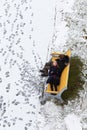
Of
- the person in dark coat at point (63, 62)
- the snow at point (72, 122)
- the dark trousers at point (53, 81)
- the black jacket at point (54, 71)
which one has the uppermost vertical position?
the person in dark coat at point (63, 62)

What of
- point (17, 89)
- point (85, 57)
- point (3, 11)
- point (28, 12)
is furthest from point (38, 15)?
point (17, 89)

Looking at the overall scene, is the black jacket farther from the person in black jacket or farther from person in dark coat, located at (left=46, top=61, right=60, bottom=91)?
the person in black jacket

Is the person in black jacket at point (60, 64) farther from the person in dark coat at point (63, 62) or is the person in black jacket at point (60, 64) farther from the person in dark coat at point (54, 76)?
the person in dark coat at point (54, 76)

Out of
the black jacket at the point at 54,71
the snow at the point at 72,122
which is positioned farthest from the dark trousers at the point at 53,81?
the snow at the point at 72,122

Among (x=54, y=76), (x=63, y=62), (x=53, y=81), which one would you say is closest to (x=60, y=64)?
(x=63, y=62)

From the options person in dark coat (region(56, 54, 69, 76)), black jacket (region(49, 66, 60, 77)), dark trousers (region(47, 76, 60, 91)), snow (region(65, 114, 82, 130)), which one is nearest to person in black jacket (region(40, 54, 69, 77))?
person in dark coat (region(56, 54, 69, 76))

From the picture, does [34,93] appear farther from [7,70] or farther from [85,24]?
[85,24]

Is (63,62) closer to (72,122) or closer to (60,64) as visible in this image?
(60,64)
